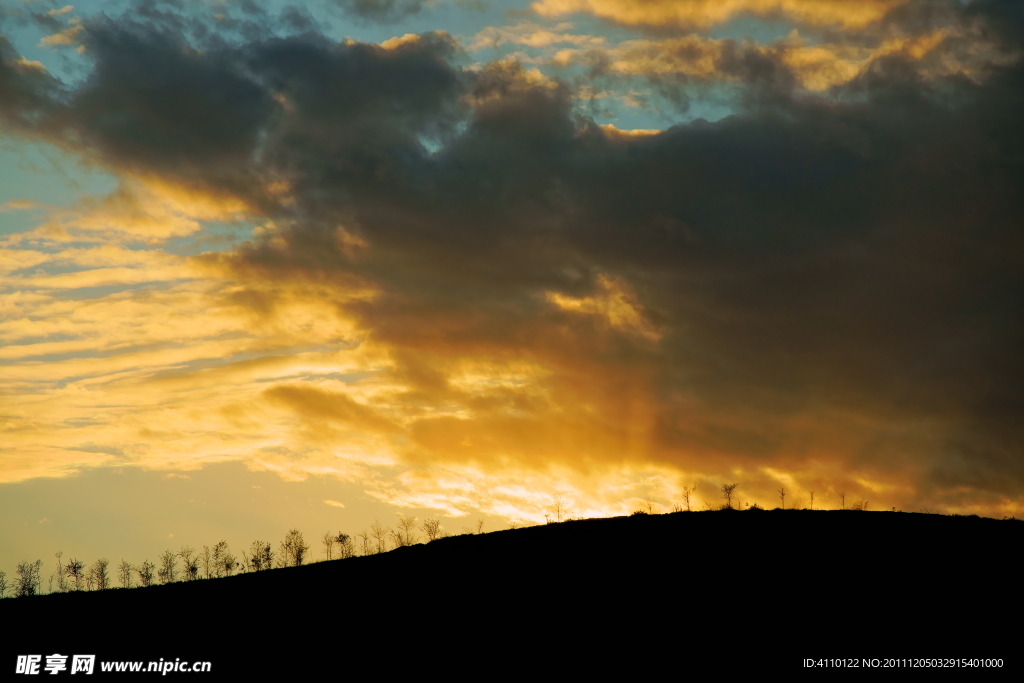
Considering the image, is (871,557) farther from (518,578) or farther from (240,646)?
(240,646)

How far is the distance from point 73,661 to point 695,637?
120ft

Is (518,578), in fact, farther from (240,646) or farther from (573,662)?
(240,646)

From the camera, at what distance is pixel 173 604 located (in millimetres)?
54438

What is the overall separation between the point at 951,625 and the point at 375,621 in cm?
3271

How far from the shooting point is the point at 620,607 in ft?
131

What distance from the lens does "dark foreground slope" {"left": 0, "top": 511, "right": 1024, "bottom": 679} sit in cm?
3384

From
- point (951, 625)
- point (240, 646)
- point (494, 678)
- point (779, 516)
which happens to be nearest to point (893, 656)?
point (951, 625)

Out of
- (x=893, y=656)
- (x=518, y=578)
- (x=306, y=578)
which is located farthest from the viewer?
(x=306, y=578)

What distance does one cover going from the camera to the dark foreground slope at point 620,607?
33.8 m

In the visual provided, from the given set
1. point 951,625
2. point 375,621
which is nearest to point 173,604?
point 375,621

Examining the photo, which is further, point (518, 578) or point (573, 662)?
point (518, 578)

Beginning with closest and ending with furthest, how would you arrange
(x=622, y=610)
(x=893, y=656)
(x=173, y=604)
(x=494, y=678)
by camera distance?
(x=893, y=656) → (x=494, y=678) → (x=622, y=610) → (x=173, y=604)

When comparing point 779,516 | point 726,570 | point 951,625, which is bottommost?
point 951,625

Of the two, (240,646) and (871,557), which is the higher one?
(871,557)
